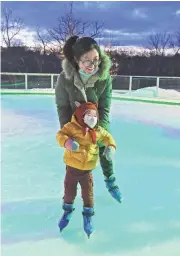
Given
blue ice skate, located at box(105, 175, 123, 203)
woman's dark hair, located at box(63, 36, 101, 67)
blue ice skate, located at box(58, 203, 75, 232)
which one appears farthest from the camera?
blue ice skate, located at box(105, 175, 123, 203)

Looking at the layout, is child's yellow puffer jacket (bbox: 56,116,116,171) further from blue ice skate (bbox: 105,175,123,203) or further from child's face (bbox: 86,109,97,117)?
blue ice skate (bbox: 105,175,123,203)

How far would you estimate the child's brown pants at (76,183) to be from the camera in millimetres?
1845

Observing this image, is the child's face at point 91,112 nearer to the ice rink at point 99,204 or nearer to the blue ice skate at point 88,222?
the blue ice skate at point 88,222

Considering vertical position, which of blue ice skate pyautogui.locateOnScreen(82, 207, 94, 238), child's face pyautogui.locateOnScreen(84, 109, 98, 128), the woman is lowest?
blue ice skate pyautogui.locateOnScreen(82, 207, 94, 238)

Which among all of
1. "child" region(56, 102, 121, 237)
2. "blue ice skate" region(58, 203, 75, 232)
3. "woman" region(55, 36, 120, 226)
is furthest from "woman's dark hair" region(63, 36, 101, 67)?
"blue ice skate" region(58, 203, 75, 232)

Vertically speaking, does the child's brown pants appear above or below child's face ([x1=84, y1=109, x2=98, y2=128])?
below

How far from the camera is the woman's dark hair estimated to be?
1832 mm

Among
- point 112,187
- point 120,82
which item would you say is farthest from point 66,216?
point 120,82

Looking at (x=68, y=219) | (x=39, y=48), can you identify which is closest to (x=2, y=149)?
(x=68, y=219)

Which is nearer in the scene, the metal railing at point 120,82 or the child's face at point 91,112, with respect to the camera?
the child's face at point 91,112

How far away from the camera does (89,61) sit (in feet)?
6.02

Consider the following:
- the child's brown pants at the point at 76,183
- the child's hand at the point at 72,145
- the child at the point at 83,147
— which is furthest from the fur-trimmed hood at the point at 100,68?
the child's brown pants at the point at 76,183

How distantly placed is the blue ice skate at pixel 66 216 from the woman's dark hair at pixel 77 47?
30.1 inches

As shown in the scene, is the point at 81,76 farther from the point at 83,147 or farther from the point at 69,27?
the point at 69,27
